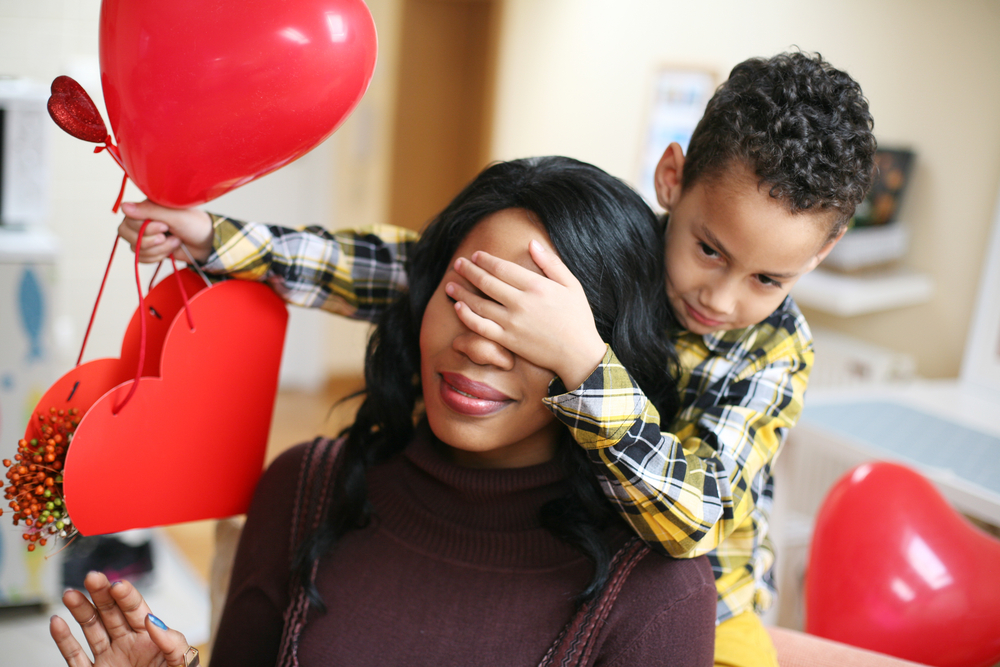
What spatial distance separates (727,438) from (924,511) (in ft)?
1.93

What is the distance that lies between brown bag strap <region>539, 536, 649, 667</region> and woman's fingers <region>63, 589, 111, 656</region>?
1.53 ft

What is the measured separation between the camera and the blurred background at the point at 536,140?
2.44m

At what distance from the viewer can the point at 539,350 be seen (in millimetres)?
830

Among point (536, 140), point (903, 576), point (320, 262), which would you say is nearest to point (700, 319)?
point (320, 262)

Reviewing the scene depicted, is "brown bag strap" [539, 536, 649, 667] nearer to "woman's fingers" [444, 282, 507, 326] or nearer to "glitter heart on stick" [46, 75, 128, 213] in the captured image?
"woman's fingers" [444, 282, 507, 326]

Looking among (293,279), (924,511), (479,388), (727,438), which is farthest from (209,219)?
(924,511)

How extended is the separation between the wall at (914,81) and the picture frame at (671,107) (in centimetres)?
6

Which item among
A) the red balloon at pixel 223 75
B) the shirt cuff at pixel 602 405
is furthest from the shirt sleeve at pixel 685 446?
the red balloon at pixel 223 75

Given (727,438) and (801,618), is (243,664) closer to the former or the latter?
(727,438)

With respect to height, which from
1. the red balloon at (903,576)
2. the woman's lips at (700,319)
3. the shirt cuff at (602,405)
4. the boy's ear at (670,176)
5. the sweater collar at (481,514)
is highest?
the boy's ear at (670,176)

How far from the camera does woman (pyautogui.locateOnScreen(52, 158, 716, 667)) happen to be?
0.90 meters

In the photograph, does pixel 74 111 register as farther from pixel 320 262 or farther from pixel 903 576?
pixel 903 576

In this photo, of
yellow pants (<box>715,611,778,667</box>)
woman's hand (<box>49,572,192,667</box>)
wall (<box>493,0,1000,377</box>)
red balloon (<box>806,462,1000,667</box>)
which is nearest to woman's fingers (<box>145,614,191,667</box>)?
woman's hand (<box>49,572,192,667</box>)

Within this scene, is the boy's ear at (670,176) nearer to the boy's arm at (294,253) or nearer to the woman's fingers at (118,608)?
the boy's arm at (294,253)
